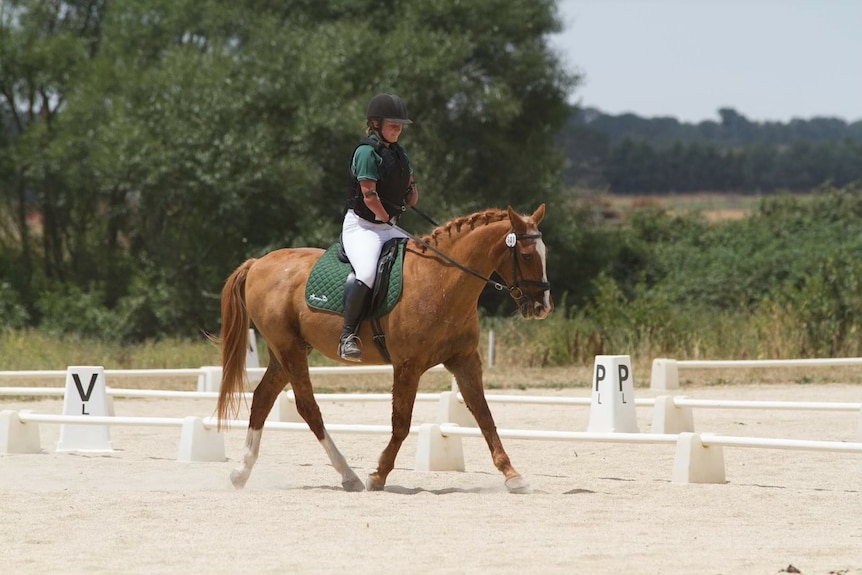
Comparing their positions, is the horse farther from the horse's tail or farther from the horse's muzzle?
the horse's tail

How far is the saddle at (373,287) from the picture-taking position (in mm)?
8695

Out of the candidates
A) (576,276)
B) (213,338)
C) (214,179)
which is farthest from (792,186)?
(213,338)

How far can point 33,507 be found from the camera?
7.79 meters

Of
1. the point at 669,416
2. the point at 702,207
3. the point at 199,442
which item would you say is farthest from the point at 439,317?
the point at 702,207

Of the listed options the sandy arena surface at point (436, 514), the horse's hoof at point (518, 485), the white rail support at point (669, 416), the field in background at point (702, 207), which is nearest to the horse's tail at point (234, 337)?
the sandy arena surface at point (436, 514)

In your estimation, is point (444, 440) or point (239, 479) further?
point (444, 440)

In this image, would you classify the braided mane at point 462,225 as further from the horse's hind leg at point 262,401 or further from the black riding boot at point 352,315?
the horse's hind leg at point 262,401

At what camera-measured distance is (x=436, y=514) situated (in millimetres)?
7418

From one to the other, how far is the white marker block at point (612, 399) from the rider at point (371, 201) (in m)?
3.12

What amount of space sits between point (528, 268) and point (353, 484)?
188 cm

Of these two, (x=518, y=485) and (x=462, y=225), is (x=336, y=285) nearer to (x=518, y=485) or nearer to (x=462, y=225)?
(x=462, y=225)

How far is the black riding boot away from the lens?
339 inches

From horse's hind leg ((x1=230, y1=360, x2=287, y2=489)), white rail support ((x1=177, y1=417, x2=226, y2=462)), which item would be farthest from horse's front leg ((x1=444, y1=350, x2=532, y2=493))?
white rail support ((x1=177, y1=417, x2=226, y2=462))

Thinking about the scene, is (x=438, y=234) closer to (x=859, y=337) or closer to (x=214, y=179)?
(x=859, y=337)
